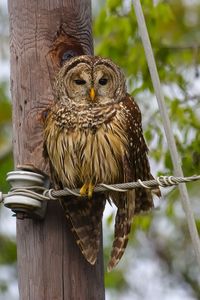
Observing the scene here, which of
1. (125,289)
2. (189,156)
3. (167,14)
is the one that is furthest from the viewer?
(125,289)

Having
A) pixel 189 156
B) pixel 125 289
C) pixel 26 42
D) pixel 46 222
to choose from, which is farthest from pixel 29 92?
pixel 125 289

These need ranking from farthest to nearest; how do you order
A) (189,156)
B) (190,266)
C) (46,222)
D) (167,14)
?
(190,266) < (167,14) < (189,156) < (46,222)

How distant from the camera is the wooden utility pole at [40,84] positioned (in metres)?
5.20

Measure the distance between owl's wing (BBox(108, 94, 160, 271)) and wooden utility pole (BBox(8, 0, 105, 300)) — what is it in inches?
5.3

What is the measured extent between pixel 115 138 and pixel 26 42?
61 centimetres

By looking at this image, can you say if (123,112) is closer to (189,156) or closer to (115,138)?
(115,138)

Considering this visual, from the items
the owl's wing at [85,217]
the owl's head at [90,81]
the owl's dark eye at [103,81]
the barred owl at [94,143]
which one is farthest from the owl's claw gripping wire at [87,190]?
the owl's dark eye at [103,81]

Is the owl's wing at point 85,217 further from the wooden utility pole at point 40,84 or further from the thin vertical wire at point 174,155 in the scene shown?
the thin vertical wire at point 174,155

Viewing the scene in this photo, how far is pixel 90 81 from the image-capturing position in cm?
548

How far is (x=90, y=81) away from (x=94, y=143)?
325 millimetres

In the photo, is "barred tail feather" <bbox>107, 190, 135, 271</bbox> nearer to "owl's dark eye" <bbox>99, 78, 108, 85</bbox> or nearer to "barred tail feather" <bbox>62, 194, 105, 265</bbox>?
"barred tail feather" <bbox>62, 194, 105, 265</bbox>

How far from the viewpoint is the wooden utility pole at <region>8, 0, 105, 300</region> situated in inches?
205

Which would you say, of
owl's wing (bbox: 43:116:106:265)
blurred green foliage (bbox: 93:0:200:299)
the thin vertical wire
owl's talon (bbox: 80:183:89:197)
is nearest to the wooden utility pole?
owl's wing (bbox: 43:116:106:265)

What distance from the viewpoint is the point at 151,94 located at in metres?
7.74
